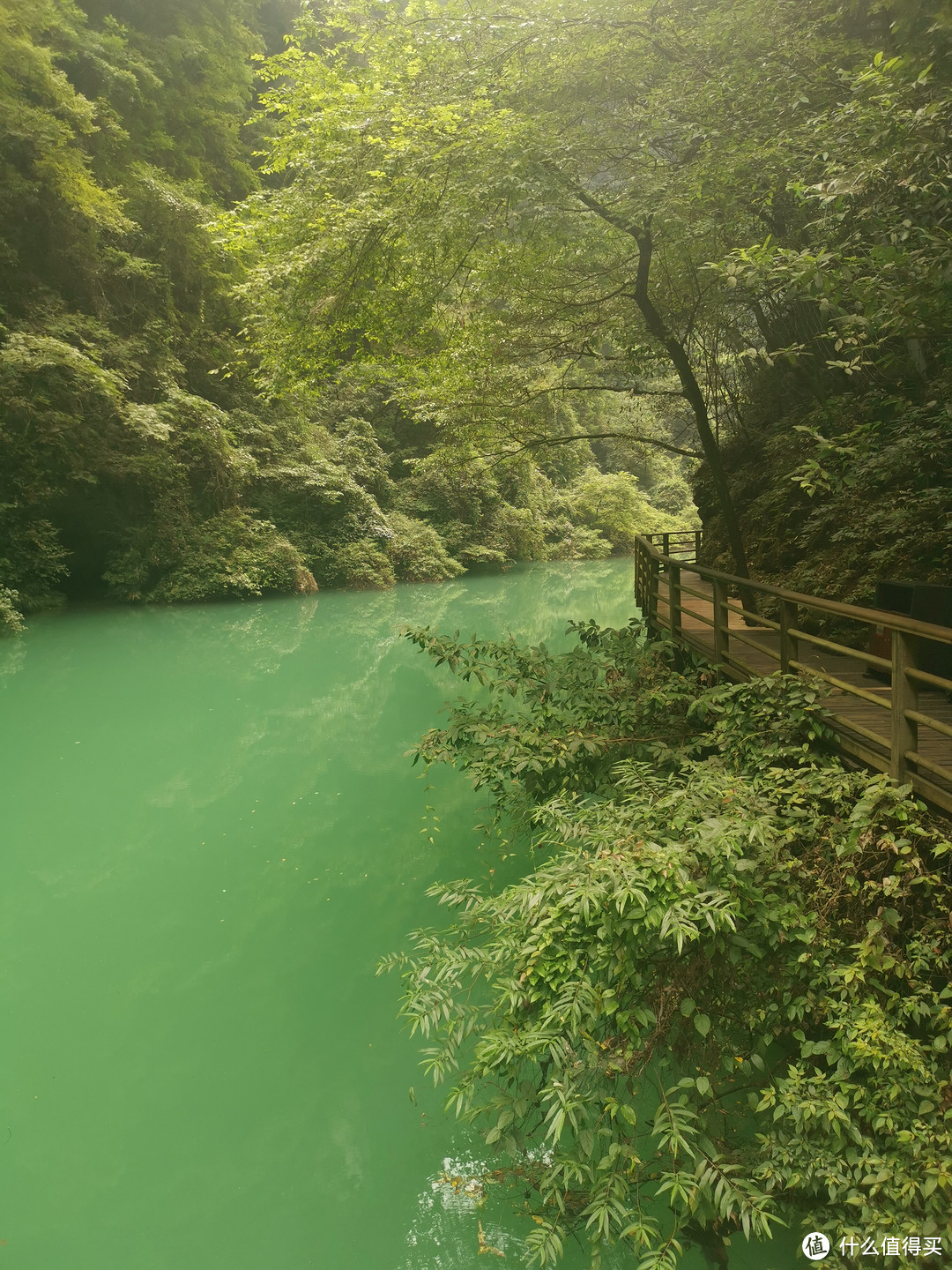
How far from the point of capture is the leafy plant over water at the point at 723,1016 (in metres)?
2.16

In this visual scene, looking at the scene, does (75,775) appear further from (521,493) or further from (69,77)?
(521,493)

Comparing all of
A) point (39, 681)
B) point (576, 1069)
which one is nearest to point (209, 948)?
point (576, 1069)

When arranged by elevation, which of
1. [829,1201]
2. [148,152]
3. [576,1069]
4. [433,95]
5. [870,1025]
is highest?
[148,152]

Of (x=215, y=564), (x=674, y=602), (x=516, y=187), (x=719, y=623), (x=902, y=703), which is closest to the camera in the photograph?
(x=902, y=703)

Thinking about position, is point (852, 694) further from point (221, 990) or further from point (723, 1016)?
point (221, 990)

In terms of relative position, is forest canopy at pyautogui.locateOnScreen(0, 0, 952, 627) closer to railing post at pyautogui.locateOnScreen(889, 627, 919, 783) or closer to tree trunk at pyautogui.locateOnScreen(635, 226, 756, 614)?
tree trunk at pyautogui.locateOnScreen(635, 226, 756, 614)

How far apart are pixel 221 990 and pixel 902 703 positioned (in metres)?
3.44

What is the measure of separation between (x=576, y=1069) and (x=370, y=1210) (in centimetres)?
103

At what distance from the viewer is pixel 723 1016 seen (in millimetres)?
2613

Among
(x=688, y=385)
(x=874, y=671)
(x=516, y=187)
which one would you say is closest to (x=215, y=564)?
(x=688, y=385)

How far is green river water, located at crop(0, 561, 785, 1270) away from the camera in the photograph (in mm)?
2662

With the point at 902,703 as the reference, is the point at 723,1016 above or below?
below

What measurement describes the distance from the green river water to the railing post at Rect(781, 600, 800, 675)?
235 centimetres

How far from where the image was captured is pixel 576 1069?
2348 millimetres
